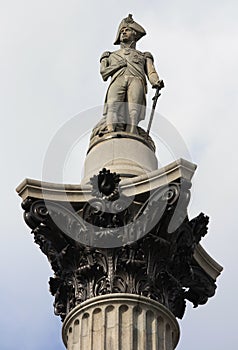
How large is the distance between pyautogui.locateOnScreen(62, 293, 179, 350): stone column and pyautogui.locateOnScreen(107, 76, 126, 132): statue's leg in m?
5.09

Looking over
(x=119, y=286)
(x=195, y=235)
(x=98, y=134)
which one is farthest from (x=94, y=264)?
(x=98, y=134)

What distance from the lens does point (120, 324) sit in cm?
2134

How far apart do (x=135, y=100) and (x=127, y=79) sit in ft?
2.37

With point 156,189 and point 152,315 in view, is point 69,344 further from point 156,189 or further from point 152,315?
point 156,189

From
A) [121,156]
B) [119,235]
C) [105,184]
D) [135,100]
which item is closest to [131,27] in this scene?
[135,100]

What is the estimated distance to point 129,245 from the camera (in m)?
22.0

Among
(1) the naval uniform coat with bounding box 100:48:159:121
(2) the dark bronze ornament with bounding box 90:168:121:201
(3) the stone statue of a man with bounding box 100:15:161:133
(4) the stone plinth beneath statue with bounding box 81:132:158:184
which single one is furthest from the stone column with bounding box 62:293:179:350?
(1) the naval uniform coat with bounding box 100:48:159:121

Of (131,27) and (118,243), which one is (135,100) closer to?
(131,27)

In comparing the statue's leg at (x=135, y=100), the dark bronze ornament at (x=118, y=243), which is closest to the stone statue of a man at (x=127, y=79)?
the statue's leg at (x=135, y=100)

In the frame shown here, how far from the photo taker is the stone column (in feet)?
69.3

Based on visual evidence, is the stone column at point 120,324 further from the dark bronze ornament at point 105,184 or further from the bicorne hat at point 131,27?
the bicorne hat at point 131,27

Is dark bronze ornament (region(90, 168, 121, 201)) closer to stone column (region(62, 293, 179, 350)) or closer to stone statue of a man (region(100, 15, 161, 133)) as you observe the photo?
stone column (region(62, 293, 179, 350))

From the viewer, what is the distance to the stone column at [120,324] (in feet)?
69.3

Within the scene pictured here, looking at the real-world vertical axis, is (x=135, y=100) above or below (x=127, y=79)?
below
